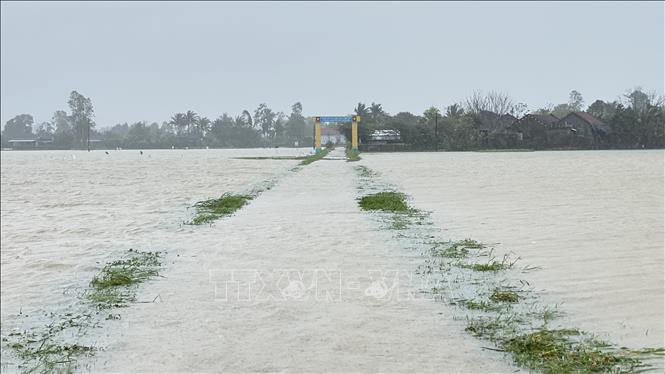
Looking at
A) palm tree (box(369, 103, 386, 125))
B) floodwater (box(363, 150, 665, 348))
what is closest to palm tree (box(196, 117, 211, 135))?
palm tree (box(369, 103, 386, 125))

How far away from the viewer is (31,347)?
4797mm

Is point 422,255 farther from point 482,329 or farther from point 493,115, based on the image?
point 493,115

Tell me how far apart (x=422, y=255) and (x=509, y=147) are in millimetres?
76106

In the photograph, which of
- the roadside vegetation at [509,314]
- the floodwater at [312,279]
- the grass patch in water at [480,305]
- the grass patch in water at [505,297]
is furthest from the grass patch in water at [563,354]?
the grass patch in water at [505,297]

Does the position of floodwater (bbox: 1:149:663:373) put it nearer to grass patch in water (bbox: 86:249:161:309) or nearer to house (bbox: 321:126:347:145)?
grass patch in water (bbox: 86:249:161:309)

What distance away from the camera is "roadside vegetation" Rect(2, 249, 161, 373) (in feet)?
14.8

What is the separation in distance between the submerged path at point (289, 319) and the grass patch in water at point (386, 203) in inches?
179

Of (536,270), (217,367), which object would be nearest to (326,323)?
(217,367)

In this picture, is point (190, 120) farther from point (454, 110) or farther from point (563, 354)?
point (563, 354)

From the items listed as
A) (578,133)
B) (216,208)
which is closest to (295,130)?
(578,133)

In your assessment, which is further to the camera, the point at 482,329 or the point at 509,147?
the point at 509,147

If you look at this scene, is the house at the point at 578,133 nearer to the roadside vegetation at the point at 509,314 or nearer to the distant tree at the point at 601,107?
the distant tree at the point at 601,107

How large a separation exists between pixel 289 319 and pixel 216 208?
977cm

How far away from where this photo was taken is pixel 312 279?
22.8 feet
